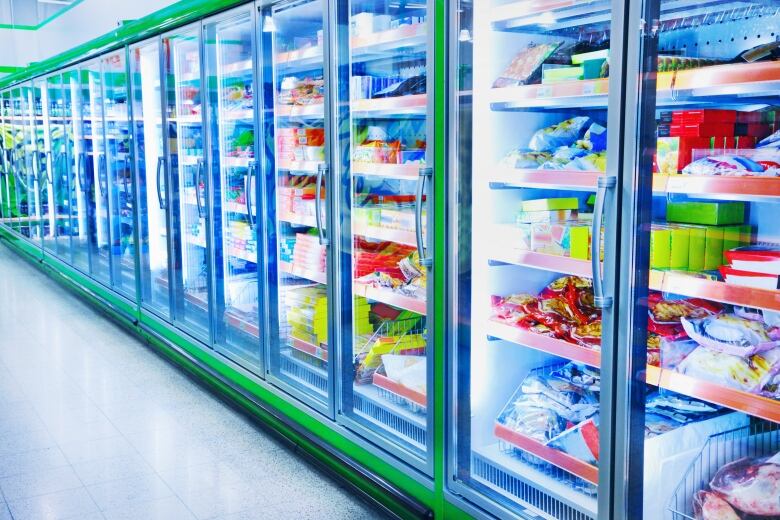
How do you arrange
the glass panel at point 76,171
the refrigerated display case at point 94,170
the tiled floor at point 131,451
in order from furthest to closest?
1. the glass panel at point 76,171
2. the refrigerated display case at point 94,170
3. the tiled floor at point 131,451

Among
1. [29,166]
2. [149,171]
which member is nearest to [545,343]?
[149,171]

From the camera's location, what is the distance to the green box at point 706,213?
7.83 ft

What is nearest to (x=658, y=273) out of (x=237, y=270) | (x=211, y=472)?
(x=211, y=472)

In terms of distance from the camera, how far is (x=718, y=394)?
2080 mm

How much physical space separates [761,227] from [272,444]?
2569 millimetres

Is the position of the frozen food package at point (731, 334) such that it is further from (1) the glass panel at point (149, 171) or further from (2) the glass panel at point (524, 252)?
(1) the glass panel at point (149, 171)

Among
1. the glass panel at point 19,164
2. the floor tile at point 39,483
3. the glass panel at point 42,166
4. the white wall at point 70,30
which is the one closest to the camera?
the floor tile at point 39,483

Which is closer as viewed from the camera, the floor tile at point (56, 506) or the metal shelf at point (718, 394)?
the metal shelf at point (718, 394)

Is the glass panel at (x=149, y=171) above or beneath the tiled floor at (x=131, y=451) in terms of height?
above

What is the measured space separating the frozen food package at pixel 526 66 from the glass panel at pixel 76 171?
615 centimetres

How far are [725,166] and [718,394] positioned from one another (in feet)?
1.89

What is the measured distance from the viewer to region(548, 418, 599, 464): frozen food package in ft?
8.51

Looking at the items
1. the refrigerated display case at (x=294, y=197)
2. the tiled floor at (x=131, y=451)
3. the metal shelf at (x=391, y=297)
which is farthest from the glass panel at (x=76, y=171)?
the metal shelf at (x=391, y=297)

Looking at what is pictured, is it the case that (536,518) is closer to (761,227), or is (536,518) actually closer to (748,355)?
(748,355)
